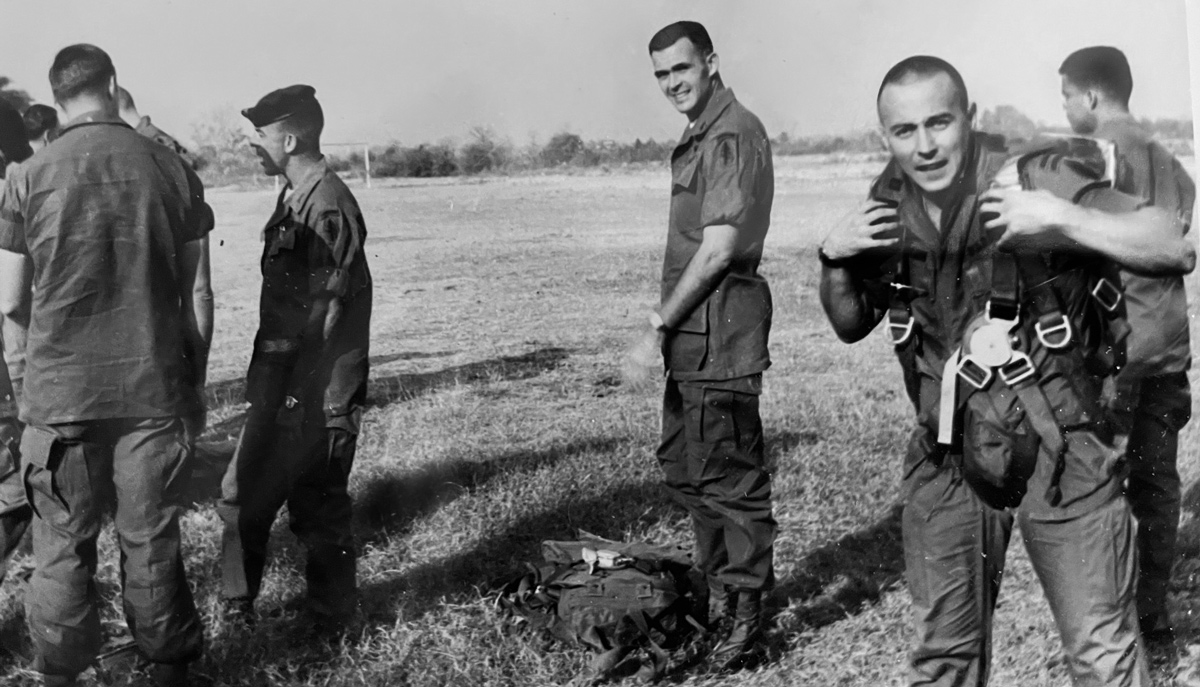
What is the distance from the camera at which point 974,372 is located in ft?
9.16

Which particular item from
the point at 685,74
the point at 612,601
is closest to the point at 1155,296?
the point at 685,74

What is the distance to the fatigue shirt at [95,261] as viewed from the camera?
119 inches

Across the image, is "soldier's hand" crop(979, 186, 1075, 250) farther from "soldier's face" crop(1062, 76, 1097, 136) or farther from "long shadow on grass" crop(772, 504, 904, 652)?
"long shadow on grass" crop(772, 504, 904, 652)

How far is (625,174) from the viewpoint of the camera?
3680 mm

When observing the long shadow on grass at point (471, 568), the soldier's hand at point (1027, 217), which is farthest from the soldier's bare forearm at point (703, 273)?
the long shadow on grass at point (471, 568)

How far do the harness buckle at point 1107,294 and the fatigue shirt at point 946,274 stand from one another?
18 centimetres

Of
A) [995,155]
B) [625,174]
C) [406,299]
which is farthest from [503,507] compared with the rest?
[995,155]

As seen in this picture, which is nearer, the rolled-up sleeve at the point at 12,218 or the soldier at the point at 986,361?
the soldier at the point at 986,361

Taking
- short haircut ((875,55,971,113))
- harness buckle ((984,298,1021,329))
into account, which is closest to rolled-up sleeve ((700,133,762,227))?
short haircut ((875,55,971,113))

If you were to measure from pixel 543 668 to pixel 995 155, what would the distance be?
2039 millimetres

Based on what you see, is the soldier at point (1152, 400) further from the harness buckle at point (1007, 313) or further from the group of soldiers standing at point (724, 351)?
the harness buckle at point (1007, 313)

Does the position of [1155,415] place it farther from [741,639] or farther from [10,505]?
[10,505]

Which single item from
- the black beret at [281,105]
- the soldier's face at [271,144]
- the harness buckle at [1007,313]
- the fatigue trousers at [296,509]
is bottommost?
the fatigue trousers at [296,509]

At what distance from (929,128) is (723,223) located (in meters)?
0.72
